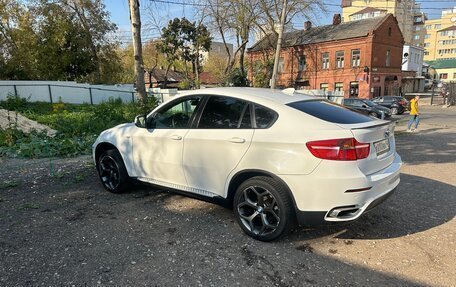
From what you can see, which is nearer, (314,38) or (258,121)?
(258,121)

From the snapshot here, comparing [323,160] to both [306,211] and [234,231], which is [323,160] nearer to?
[306,211]

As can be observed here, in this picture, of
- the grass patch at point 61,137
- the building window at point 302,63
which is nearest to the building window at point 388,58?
the building window at point 302,63

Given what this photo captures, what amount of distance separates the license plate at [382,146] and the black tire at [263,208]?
1.01 meters

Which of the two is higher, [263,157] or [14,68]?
[14,68]

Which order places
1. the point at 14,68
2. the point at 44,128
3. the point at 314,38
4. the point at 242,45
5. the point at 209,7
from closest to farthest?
the point at 44,128 < the point at 14,68 < the point at 209,7 < the point at 242,45 < the point at 314,38

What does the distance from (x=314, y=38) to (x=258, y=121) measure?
136 ft

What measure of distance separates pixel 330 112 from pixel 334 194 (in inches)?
38.6

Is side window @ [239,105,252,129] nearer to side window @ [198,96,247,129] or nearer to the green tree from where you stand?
side window @ [198,96,247,129]

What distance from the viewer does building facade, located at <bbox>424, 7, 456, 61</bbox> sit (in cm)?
10031

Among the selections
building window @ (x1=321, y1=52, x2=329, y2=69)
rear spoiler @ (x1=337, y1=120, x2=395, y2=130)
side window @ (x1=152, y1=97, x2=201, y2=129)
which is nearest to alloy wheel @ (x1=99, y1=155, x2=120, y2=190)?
side window @ (x1=152, y1=97, x2=201, y2=129)

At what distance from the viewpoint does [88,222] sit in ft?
13.9

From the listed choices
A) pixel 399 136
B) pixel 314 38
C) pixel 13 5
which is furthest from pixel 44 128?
pixel 314 38

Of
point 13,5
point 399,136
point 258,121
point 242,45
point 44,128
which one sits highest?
point 13,5

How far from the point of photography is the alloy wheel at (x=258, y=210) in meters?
3.60
